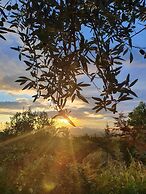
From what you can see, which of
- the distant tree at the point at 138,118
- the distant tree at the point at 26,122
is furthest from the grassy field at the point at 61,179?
the distant tree at the point at 26,122

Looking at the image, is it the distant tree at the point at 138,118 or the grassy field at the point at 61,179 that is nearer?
the distant tree at the point at 138,118

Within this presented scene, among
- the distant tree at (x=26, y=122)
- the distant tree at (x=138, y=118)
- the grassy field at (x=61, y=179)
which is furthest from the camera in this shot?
the distant tree at (x=26, y=122)

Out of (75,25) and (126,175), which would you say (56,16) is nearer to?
(75,25)

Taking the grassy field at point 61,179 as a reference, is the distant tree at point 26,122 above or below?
above

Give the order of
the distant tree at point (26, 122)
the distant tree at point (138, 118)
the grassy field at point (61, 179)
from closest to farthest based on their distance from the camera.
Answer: the distant tree at point (138, 118)
the grassy field at point (61, 179)
the distant tree at point (26, 122)

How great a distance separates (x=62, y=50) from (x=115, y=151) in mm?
18951

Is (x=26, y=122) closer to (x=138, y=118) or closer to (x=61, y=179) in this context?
(x=138, y=118)

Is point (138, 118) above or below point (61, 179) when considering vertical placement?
above

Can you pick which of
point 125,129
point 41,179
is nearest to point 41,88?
point 125,129

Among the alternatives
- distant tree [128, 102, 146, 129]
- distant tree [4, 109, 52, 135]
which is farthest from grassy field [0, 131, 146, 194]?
distant tree [4, 109, 52, 135]

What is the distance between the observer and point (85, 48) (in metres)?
3.09

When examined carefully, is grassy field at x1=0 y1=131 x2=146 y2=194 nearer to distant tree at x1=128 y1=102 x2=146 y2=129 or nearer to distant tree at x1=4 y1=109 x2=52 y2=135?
distant tree at x1=128 y1=102 x2=146 y2=129

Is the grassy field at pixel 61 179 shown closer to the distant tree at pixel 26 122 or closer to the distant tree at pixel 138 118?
the distant tree at pixel 138 118

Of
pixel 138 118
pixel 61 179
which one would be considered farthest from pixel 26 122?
pixel 61 179
